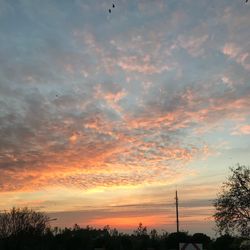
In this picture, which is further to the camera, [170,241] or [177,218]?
[177,218]

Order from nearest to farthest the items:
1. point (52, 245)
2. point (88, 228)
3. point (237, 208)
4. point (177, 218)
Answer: point (237, 208) < point (52, 245) < point (177, 218) < point (88, 228)

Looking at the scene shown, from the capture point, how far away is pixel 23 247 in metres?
51.7

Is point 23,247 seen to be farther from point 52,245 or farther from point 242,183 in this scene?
point 242,183

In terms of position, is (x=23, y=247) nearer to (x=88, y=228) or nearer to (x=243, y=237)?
(x=243, y=237)

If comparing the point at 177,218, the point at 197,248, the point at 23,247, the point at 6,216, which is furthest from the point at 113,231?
the point at 197,248

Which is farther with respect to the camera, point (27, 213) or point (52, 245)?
point (27, 213)

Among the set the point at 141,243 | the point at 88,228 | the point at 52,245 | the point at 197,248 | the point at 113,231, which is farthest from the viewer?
the point at 88,228

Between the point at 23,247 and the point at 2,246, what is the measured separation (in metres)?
2.24

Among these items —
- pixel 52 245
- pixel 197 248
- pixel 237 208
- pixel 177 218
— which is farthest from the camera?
pixel 177 218

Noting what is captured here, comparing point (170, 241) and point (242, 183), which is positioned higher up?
point (242, 183)

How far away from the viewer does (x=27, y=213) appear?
77750mm

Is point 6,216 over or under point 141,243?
over

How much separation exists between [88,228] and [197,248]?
72.9 metres

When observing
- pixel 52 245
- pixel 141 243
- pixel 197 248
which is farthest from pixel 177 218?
pixel 197 248
